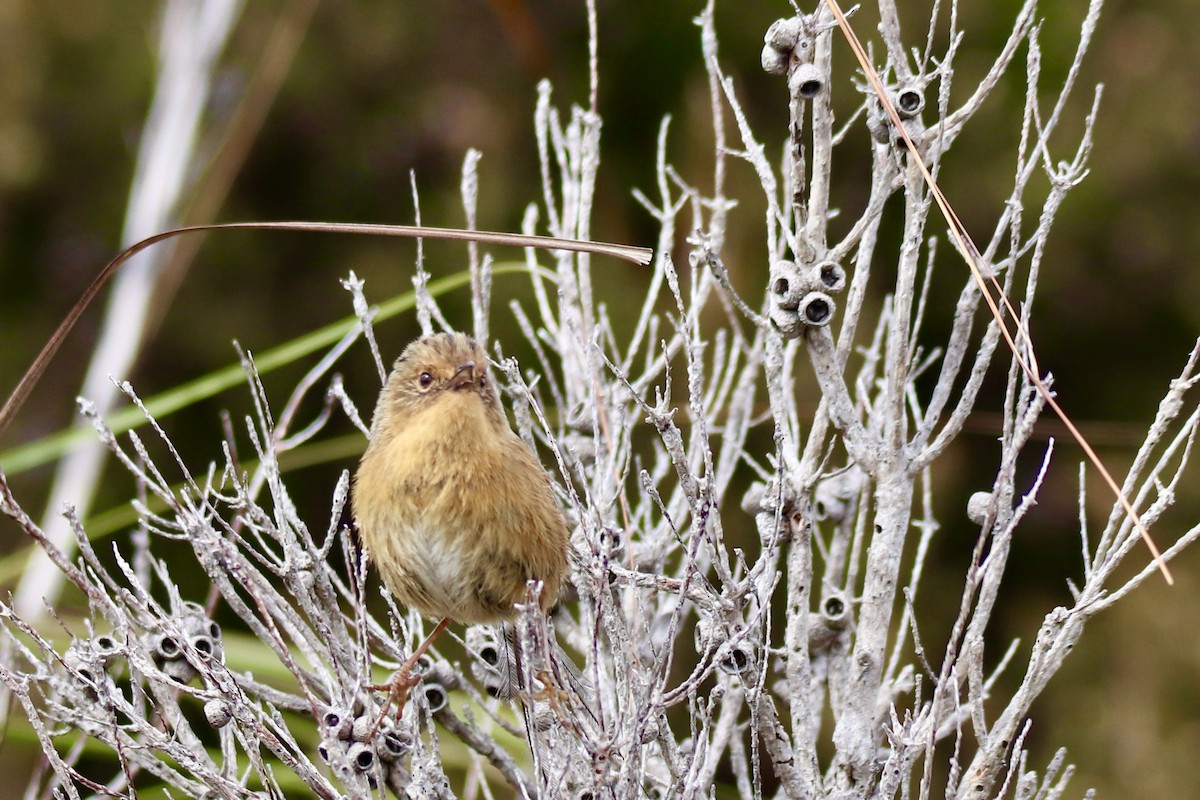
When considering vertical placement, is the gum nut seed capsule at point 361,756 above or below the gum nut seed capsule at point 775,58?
below

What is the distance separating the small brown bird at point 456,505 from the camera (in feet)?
9.05

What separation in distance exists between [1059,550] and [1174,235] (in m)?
2.05

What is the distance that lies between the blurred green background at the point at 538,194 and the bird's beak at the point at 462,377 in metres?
4.77

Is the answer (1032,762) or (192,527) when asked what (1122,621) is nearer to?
(1032,762)

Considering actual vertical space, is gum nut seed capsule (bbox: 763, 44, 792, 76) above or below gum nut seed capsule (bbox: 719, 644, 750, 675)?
above

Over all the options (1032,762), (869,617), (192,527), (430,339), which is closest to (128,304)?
(430,339)

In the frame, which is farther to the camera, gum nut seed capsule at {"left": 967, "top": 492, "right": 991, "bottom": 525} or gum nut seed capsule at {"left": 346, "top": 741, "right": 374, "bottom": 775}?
gum nut seed capsule at {"left": 967, "top": 492, "right": 991, "bottom": 525}

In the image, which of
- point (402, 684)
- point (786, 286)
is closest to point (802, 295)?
point (786, 286)

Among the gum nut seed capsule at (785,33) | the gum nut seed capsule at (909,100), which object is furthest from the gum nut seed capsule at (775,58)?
the gum nut seed capsule at (909,100)

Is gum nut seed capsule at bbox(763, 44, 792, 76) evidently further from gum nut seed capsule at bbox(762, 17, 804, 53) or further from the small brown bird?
the small brown bird

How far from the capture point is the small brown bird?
2758 millimetres

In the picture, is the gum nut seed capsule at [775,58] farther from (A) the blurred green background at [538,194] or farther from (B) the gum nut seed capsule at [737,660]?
(A) the blurred green background at [538,194]

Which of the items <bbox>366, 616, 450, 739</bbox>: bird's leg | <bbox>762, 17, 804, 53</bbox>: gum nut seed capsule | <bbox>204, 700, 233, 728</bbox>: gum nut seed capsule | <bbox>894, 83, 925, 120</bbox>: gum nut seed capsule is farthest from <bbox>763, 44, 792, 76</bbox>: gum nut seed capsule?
<bbox>204, 700, 233, 728</bbox>: gum nut seed capsule

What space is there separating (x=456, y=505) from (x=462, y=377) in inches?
10.8
